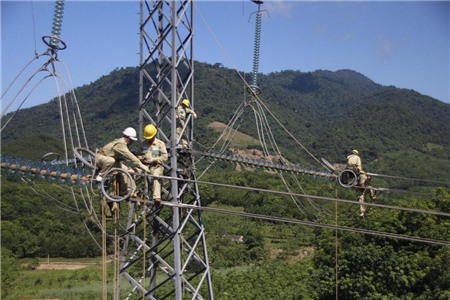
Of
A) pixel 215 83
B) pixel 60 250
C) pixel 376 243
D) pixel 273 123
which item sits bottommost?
pixel 60 250

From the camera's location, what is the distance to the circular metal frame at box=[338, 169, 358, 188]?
9.77m

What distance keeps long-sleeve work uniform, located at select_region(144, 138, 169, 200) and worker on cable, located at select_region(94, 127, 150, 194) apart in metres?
0.54

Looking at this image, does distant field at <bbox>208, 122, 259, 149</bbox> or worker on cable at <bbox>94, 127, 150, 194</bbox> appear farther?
distant field at <bbox>208, 122, 259, 149</bbox>

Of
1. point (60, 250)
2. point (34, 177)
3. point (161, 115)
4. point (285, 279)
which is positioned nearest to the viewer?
point (34, 177)

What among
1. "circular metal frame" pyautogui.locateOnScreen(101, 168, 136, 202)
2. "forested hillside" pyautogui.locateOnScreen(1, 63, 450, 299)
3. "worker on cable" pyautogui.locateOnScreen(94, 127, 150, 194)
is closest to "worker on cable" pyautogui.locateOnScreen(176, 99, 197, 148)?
"forested hillside" pyautogui.locateOnScreen(1, 63, 450, 299)

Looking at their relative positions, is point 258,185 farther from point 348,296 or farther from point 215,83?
point 215,83

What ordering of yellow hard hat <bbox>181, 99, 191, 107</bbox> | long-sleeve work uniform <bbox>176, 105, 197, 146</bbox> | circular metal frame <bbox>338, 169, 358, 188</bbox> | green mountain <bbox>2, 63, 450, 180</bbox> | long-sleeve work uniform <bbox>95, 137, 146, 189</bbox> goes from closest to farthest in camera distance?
long-sleeve work uniform <bbox>95, 137, 146, 189</bbox>
circular metal frame <bbox>338, 169, 358, 188</bbox>
long-sleeve work uniform <bbox>176, 105, 197, 146</bbox>
yellow hard hat <bbox>181, 99, 191, 107</bbox>
green mountain <bbox>2, 63, 450, 180</bbox>

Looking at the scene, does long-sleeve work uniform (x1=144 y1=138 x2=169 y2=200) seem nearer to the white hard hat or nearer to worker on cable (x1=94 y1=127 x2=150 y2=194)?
worker on cable (x1=94 y1=127 x2=150 y2=194)

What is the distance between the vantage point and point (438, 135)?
404 ft

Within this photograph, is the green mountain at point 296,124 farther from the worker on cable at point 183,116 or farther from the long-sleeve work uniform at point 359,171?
the long-sleeve work uniform at point 359,171

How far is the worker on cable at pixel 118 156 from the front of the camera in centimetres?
668

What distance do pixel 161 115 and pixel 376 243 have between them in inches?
488

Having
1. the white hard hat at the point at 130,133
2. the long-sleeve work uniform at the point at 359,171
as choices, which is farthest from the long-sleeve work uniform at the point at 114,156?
the long-sleeve work uniform at the point at 359,171

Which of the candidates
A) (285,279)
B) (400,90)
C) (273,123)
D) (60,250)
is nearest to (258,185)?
(60,250)
